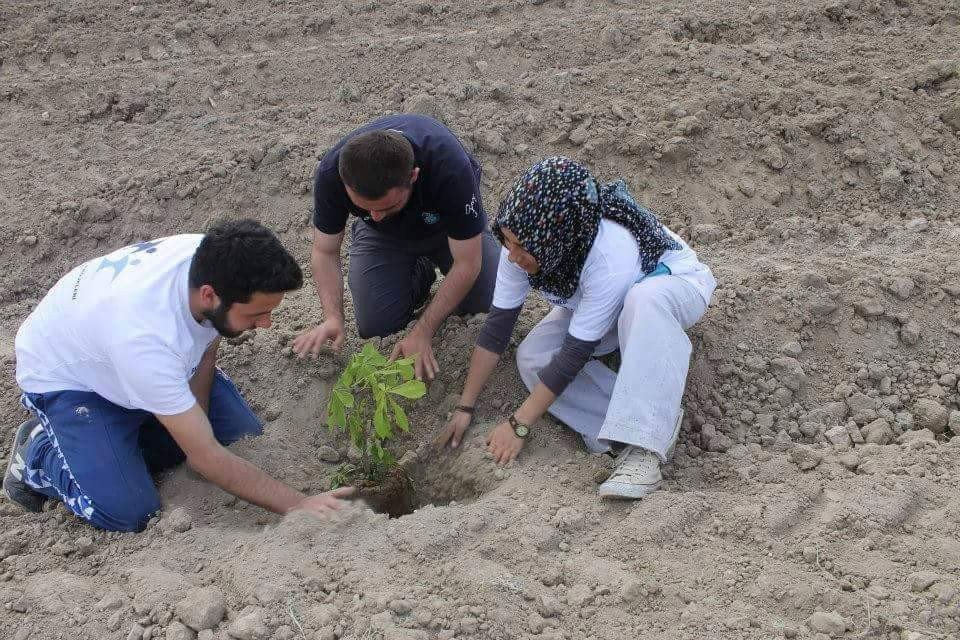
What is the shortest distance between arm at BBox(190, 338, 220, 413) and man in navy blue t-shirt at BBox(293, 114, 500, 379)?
0.41 metres

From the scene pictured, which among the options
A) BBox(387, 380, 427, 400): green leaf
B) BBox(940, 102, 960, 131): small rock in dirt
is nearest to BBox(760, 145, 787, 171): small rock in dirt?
BBox(940, 102, 960, 131): small rock in dirt

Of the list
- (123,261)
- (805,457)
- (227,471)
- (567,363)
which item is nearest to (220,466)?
(227,471)

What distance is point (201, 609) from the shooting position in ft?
7.71

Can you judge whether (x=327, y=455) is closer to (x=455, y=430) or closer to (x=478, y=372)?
(x=455, y=430)

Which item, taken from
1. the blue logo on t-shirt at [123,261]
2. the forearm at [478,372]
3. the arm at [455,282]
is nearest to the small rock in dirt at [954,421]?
the forearm at [478,372]

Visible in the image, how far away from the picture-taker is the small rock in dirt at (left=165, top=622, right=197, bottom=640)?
230cm

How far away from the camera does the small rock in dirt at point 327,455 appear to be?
11.3 ft

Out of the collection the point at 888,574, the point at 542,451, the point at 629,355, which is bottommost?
the point at 542,451

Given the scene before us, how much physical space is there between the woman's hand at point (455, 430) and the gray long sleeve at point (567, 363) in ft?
1.44

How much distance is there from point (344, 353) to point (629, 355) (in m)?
1.57

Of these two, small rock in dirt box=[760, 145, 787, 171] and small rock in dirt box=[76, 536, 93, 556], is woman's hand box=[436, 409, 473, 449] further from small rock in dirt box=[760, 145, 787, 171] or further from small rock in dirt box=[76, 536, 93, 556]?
small rock in dirt box=[760, 145, 787, 171]

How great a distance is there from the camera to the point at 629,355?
2.96m

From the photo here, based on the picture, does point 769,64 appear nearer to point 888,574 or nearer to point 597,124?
point 597,124

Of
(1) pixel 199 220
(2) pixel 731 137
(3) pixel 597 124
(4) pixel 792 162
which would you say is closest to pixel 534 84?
(3) pixel 597 124
